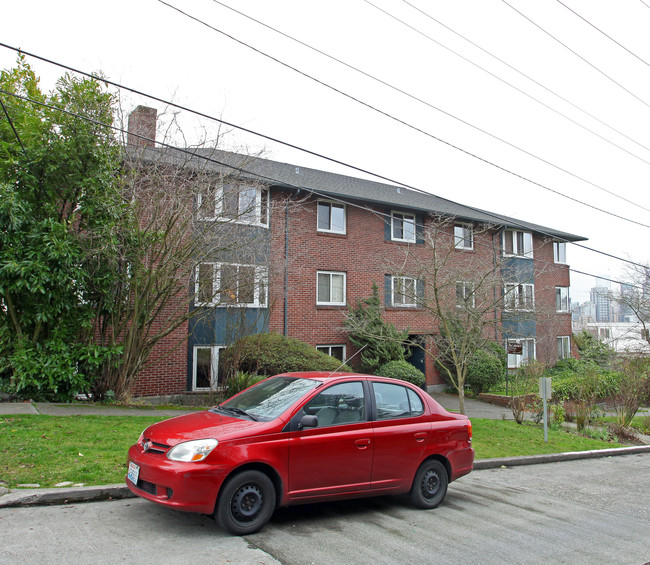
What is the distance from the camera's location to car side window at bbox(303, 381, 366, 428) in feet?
18.5

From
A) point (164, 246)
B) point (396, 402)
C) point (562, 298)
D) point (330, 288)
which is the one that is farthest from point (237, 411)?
point (562, 298)

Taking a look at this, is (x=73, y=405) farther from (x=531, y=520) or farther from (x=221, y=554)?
(x=531, y=520)

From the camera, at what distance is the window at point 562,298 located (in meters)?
28.2

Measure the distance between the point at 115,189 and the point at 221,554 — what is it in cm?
911

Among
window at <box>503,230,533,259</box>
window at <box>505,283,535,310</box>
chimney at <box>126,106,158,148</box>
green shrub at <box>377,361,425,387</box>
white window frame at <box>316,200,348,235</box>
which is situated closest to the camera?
chimney at <box>126,106,158,148</box>

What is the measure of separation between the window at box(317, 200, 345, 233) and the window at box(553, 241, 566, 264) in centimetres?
1433

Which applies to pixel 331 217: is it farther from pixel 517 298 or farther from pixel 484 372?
pixel 484 372

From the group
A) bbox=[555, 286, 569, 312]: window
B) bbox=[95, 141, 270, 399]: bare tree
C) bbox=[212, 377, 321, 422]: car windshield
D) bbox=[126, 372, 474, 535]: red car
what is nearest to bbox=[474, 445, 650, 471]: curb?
bbox=[126, 372, 474, 535]: red car

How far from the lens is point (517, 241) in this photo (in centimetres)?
2647

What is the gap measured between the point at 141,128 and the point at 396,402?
9.95 meters

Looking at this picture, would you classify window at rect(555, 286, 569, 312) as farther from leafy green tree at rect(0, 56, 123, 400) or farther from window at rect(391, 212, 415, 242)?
leafy green tree at rect(0, 56, 123, 400)

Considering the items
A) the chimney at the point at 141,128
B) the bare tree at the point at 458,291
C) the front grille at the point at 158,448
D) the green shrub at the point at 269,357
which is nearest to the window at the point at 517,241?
the bare tree at the point at 458,291

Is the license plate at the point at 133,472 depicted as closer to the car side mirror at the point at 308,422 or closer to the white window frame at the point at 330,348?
the car side mirror at the point at 308,422

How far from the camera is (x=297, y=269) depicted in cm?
1816
